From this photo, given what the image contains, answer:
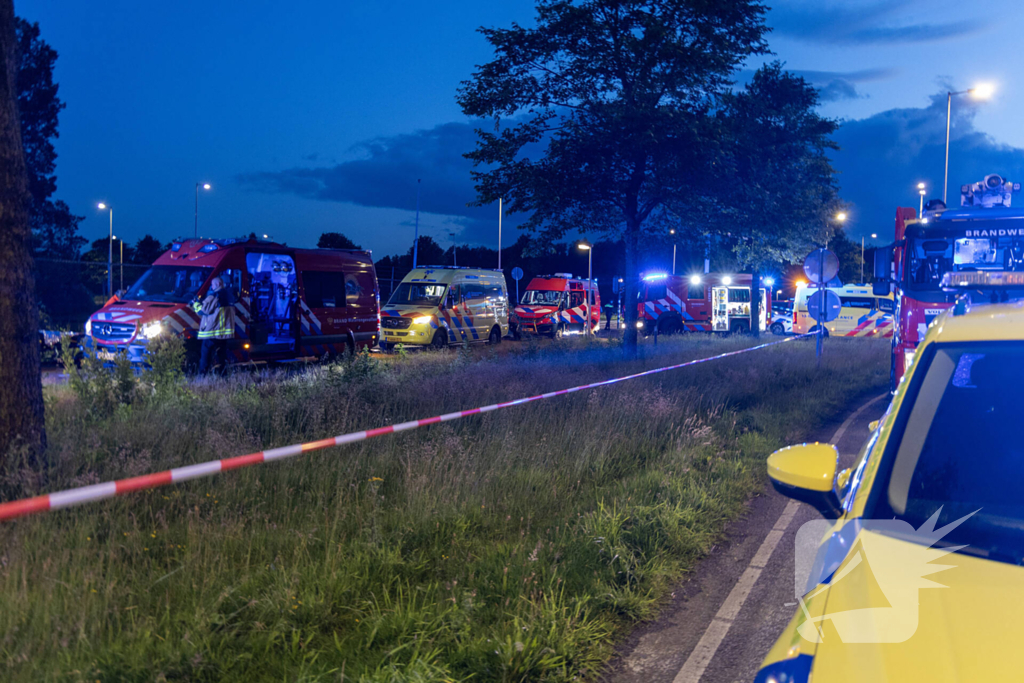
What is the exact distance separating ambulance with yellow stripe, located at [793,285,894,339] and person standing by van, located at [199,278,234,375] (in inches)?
906

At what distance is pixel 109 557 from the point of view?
156 inches

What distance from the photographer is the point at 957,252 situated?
10.3 metres

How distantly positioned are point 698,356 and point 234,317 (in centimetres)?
1094

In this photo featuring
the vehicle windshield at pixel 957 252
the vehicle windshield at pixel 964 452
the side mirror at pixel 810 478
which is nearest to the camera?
the vehicle windshield at pixel 964 452

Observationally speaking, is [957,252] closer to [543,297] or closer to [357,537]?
[357,537]

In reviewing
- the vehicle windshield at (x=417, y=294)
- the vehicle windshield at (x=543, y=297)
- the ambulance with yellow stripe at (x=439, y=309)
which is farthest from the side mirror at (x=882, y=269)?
the vehicle windshield at (x=543, y=297)

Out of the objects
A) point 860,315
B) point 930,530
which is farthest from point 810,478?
point 860,315

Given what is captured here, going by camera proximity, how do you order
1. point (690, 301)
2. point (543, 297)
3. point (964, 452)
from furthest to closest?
1. point (690, 301)
2. point (543, 297)
3. point (964, 452)

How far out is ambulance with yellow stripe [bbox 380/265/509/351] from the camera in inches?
818

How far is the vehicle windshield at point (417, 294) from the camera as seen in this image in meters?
21.6

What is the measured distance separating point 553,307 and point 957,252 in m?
21.4

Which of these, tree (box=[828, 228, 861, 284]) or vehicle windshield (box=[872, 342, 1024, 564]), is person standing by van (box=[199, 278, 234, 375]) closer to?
vehicle windshield (box=[872, 342, 1024, 564])

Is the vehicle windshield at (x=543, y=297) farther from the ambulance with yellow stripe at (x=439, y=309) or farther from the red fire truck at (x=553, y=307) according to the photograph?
the ambulance with yellow stripe at (x=439, y=309)

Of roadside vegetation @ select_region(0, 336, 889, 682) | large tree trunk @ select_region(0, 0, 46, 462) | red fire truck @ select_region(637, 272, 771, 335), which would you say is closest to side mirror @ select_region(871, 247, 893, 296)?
roadside vegetation @ select_region(0, 336, 889, 682)
